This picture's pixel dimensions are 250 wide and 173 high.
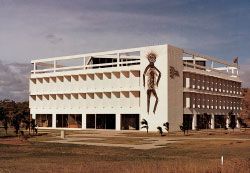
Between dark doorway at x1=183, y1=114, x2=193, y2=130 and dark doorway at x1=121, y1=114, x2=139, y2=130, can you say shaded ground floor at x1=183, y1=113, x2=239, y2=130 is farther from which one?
dark doorway at x1=121, y1=114, x2=139, y2=130

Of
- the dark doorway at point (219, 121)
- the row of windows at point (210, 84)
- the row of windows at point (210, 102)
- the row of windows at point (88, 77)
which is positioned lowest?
the dark doorway at point (219, 121)

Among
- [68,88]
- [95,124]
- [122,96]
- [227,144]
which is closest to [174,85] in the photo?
Answer: [122,96]

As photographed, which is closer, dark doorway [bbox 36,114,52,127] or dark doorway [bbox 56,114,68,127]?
dark doorway [bbox 56,114,68,127]

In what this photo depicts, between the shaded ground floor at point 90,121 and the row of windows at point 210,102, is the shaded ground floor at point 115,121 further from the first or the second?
the row of windows at point 210,102

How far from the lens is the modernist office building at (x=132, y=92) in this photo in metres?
78.8

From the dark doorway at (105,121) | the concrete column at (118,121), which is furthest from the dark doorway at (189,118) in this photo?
the dark doorway at (105,121)

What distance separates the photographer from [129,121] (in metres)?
84.3

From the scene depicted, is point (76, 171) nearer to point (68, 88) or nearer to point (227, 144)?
point (227, 144)

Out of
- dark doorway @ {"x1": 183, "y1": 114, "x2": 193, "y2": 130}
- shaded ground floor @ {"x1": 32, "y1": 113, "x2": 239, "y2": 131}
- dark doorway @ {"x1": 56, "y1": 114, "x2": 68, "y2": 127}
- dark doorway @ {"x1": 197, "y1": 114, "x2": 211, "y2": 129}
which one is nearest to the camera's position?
shaded ground floor @ {"x1": 32, "y1": 113, "x2": 239, "y2": 131}

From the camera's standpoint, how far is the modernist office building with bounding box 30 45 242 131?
78.8 metres

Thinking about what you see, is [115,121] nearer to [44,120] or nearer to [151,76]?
[151,76]

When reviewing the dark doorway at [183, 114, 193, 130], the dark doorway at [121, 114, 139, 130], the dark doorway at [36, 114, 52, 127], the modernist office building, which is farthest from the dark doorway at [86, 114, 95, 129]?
the dark doorway at [183, 114, 193, 130]

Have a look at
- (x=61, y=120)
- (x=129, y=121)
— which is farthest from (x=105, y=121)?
(x=61, y=120)

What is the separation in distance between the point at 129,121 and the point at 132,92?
5735 millimetres
